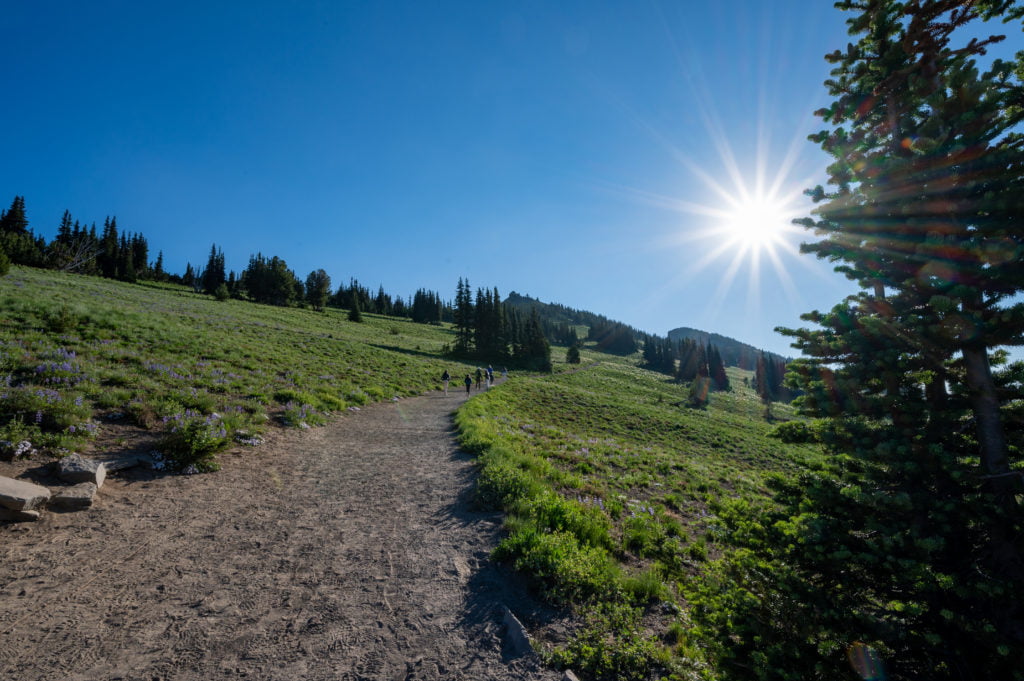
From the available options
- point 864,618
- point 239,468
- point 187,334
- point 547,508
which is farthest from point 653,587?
point 187,334

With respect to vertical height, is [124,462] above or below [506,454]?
below

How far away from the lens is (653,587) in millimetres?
5422

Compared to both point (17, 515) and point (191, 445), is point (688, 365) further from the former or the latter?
point (17, 515)

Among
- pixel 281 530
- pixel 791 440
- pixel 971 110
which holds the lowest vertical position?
pixel 281 530

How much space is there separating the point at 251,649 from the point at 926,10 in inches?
425

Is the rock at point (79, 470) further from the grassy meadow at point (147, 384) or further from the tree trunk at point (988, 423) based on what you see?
the tree trunk at point (988, 423)

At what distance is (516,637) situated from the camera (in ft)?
14.3

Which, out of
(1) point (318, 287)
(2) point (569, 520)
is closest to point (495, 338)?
(1) point (318, 287)

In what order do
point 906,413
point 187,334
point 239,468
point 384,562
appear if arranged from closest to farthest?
point 906,413
point 384,562
point 239,468
point 187,334

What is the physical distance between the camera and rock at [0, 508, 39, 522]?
5.48 metres

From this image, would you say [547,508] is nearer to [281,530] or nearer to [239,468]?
[281,530]

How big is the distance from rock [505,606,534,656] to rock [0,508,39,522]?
736cm

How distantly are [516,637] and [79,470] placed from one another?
26.8ft

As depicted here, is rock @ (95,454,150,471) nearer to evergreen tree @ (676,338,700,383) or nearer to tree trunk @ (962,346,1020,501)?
tree trunk @ (962,346,1020,501)
